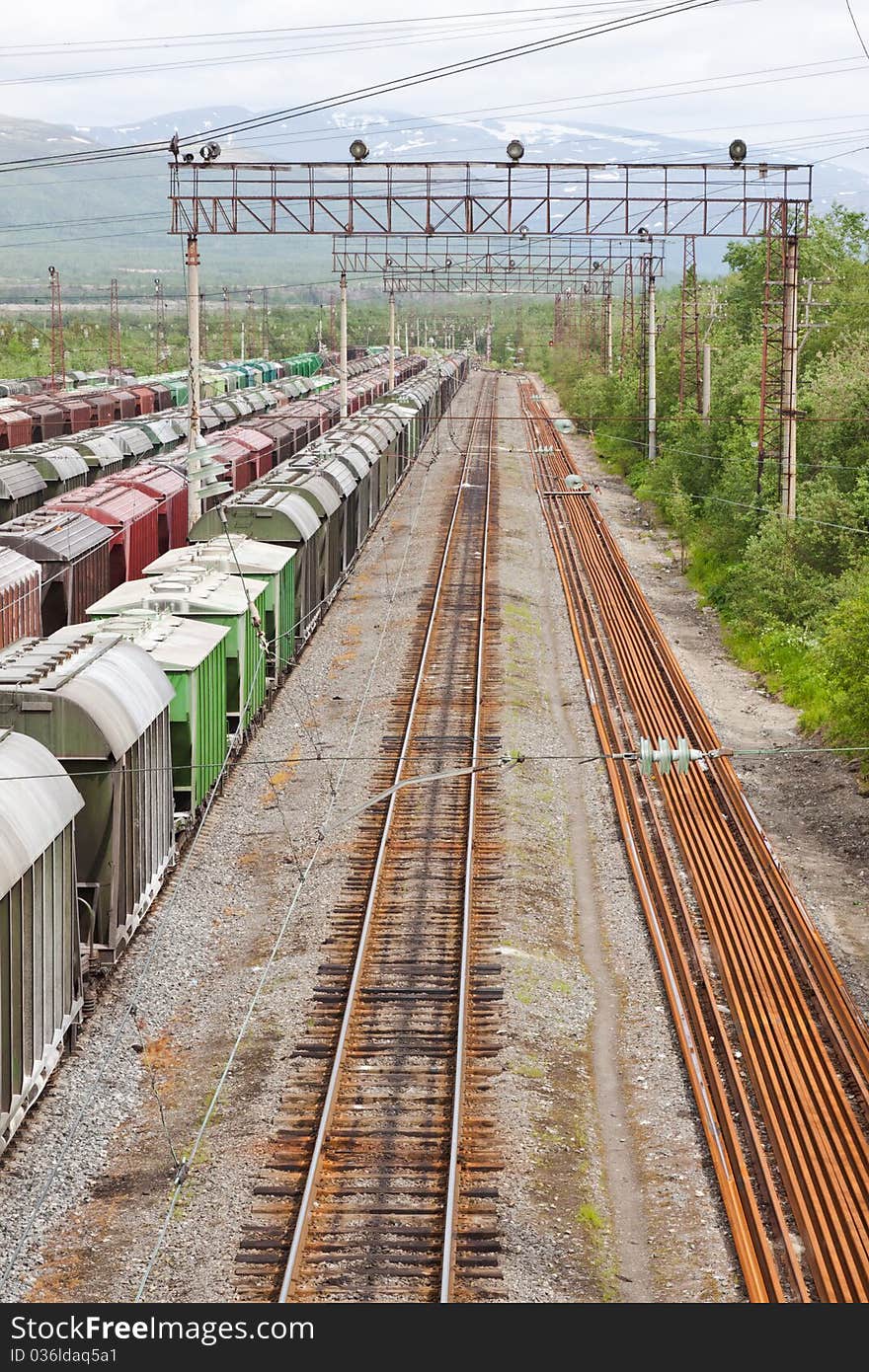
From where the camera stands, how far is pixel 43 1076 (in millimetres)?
13602

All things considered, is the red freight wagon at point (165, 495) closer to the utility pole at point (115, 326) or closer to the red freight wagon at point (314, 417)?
the red freight wagon at point (314, 417)

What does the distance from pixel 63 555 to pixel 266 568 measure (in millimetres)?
3298

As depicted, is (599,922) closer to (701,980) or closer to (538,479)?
(701,980)

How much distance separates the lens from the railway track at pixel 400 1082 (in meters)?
11.4

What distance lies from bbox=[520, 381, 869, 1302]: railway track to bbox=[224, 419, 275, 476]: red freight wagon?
18066 millimetres

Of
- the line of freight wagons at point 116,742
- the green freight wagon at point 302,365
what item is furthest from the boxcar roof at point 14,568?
the green freight wagon at point 302,365

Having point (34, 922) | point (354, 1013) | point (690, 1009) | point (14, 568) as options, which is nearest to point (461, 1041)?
point (354, 1013)

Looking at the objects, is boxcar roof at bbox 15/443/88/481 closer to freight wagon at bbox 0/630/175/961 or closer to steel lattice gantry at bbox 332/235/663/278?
steel lattice gantry at bbox 332/235/663/278

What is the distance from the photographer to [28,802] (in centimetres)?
1321

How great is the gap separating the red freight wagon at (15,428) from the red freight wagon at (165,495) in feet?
35.3

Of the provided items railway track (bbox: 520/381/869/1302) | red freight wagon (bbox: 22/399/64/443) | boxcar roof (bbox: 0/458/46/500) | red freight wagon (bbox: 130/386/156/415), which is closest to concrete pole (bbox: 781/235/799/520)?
railway track (bbox: 520/381/869/1302)

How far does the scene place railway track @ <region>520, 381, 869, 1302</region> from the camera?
1214 centimetres

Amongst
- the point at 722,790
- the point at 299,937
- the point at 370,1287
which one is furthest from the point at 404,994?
the point at 722,790

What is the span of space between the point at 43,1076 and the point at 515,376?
494ft
